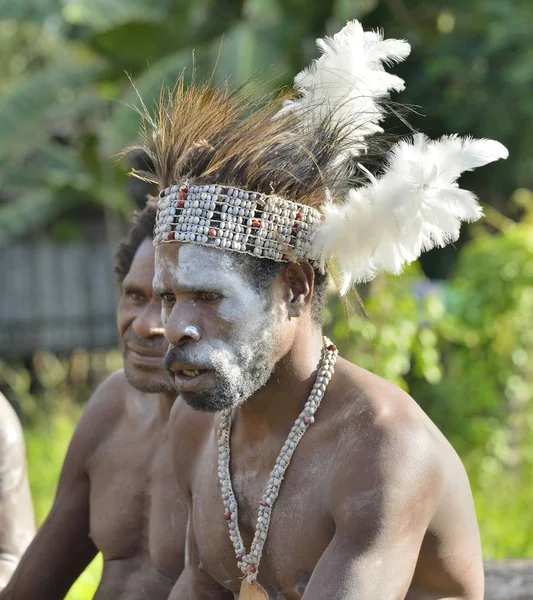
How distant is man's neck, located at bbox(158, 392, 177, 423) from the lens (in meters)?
3.34

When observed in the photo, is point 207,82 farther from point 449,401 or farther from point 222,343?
point 449,401

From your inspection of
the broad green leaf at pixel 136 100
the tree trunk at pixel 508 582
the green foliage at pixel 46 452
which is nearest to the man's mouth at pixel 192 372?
the tree trunk at pixel 508 582

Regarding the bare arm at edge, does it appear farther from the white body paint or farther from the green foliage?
the green foliage

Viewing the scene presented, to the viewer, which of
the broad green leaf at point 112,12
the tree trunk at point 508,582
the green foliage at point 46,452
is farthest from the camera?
the broad green leaf at point 112,12

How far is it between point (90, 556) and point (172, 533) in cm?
45

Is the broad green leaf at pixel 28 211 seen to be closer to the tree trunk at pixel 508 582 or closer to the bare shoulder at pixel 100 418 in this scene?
the bare shoulder at pixel 100 418

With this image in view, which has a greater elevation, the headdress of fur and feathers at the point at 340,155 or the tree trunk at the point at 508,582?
the headdress of fur and feathers at the point at 340,155

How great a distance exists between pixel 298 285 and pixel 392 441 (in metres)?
0.45

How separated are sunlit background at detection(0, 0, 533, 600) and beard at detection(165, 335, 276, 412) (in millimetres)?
2905

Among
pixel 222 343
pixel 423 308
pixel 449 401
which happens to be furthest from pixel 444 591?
pixel 449 401

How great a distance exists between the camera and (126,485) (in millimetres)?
3344

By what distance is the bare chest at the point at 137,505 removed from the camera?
126 inches

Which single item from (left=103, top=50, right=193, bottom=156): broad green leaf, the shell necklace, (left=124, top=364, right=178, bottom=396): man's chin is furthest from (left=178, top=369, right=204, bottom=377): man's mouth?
(left=103, top=50, right=193, bottom=156): broad green leaf

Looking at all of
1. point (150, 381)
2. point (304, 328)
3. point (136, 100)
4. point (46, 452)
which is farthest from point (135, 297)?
point (136, 100)
